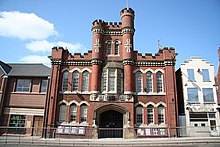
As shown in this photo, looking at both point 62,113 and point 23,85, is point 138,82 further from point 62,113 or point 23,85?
point 23,85

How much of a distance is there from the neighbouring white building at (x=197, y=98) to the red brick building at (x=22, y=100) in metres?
18.4

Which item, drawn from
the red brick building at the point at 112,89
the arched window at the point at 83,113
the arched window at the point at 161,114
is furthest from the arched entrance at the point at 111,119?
the arched window at the point at 161,114

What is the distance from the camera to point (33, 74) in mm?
27984

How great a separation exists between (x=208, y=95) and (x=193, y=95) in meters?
1.96

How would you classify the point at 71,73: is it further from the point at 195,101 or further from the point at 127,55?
the point at 195,101

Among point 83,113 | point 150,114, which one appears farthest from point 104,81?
point 150,114

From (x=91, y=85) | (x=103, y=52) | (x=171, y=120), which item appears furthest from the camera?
(x=103, y=52)

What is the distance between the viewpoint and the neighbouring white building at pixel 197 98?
951 inches

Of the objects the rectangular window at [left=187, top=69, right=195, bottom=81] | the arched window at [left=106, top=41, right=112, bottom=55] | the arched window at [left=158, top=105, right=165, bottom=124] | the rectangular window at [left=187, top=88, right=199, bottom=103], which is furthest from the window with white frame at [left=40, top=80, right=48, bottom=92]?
the rectangular window at [left=187, top=69, right=195, bottom=81]

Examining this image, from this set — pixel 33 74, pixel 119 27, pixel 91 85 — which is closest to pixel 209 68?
pixel 119 27

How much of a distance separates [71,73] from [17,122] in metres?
9.84

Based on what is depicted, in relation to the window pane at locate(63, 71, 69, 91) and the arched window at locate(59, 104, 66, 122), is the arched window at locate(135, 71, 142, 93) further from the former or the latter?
the arched window at locate(59, 104, 66, 122)

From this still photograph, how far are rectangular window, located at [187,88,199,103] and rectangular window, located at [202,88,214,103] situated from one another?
102 centimetres

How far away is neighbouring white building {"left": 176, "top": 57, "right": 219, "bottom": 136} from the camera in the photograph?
24153mm
